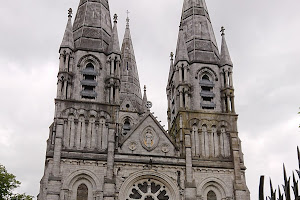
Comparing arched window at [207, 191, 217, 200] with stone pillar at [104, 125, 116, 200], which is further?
arched window at [207, 191, 217, 200]

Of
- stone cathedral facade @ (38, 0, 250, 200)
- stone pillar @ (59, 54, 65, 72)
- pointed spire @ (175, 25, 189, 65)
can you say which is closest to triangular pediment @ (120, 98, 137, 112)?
stone cathedral facade @ (38, 0, 250, 200)

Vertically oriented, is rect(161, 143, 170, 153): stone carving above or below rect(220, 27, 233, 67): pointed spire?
below

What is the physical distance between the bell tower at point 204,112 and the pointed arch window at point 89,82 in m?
6.68

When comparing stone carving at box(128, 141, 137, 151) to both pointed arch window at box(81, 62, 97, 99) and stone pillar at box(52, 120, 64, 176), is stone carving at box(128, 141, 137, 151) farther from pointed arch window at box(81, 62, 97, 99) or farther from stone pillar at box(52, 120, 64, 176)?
stone pillar at box(52, 120, 64, 176)

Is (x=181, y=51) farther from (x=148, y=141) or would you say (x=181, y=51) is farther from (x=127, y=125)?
(x=127, y=125)

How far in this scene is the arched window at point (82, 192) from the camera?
96.5 feet

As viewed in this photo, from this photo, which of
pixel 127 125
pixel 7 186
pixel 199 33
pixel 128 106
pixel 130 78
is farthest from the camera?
pixel 130 78

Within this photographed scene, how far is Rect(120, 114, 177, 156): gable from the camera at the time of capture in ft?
104

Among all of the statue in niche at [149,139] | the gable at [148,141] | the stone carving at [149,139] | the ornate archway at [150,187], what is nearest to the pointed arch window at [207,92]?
the gable at [148,141]

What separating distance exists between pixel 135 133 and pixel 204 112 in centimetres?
571

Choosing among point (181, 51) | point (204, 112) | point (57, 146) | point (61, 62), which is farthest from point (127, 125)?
point (57, 146)

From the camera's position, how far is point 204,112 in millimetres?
33625

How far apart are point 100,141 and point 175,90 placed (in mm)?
8011

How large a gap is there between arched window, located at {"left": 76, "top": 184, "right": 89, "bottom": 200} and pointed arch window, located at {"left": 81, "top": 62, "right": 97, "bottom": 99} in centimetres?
709
